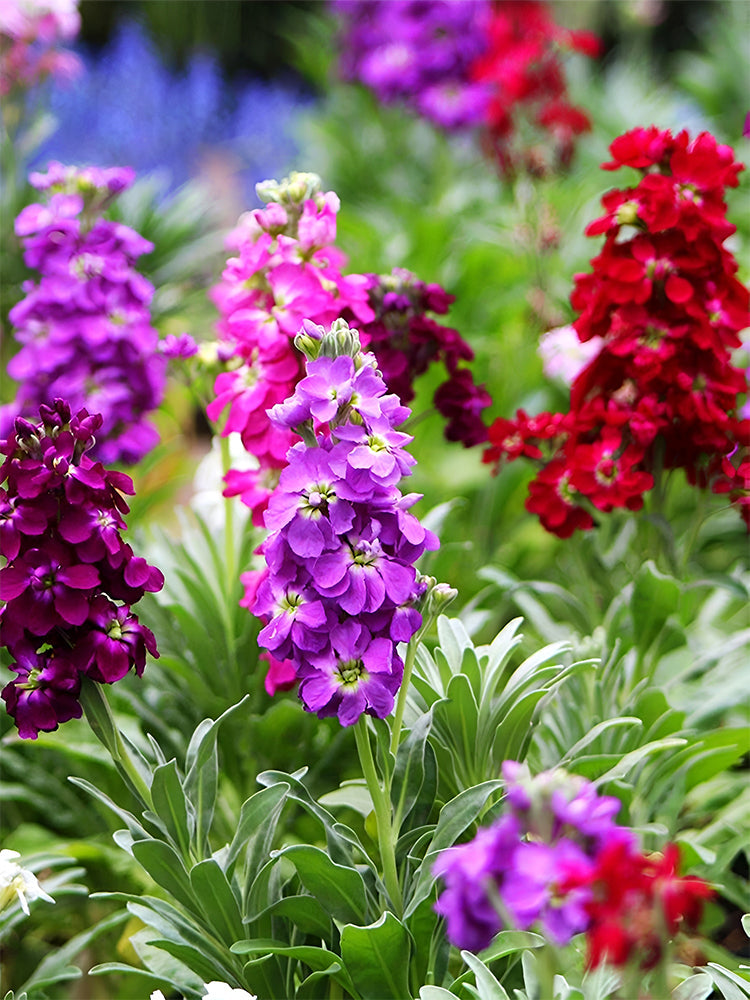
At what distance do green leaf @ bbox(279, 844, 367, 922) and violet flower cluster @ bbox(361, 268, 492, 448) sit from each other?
55cm

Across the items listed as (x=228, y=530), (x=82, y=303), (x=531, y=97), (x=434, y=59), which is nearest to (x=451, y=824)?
(x=228, y=530)

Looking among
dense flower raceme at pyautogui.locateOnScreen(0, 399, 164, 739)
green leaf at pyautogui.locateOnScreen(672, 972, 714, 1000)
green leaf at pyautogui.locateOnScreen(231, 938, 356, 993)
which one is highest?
dense flower raceme at pyautogui.locateOnScreen(0, 399, 164, 739)

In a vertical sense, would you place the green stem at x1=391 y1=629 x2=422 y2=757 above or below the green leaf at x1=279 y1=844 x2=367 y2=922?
above

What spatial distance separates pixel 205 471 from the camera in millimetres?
1841

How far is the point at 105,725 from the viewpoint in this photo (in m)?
1.02

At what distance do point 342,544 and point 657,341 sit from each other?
0.58 m

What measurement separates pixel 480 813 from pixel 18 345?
64.9 inches

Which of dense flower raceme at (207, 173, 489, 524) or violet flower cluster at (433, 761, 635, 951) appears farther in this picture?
dense flower raceme at (207, 173, 489, 524)

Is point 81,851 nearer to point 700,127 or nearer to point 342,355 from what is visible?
point 342,355

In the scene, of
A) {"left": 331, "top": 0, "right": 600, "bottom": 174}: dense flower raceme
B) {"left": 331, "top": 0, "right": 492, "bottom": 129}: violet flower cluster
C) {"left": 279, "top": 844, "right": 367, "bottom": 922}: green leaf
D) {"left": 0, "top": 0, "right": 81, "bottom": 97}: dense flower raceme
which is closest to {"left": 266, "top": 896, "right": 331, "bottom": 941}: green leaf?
{"left": 279, "top": 844, "right": 367, "bottom": 922}: green leaf

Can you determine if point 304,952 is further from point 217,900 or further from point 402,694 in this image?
point 402,694

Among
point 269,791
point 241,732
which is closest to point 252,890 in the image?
point 269,791

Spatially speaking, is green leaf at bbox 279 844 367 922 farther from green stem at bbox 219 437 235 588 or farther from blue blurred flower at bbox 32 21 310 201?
blue blurred flower at bbox 32 21 310 201

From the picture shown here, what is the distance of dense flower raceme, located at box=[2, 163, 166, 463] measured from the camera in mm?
1549
